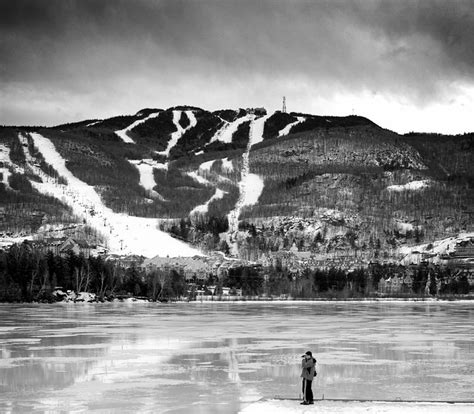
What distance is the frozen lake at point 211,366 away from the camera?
3491 centimetres

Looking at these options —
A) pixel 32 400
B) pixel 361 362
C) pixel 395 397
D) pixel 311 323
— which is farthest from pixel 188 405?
pixel 311 323

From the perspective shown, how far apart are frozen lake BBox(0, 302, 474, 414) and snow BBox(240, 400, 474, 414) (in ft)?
3.01

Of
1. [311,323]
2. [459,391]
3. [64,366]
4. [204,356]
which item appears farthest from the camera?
[311,323]

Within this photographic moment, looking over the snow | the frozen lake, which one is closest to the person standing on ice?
the snow

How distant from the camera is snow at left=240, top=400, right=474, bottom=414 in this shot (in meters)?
30.0

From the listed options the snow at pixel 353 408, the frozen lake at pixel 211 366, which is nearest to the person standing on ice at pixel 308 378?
the snow at pixel 353 408

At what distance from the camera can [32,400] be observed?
34.2 metres

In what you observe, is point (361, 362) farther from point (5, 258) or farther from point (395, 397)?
point (5, 258)

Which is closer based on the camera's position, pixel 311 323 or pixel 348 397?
pixel 348 397

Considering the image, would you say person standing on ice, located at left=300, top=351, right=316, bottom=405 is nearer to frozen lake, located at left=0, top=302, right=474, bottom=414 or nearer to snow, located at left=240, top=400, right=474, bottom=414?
snow, located at left=240, top=400, right=474, bottom=414

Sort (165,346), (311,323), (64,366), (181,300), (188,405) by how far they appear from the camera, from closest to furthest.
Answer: (188,405) < (64,366) < (165,346) < (311,323) < (181,300)

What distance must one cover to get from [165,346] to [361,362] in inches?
567

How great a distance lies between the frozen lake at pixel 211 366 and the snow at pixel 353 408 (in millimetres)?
918

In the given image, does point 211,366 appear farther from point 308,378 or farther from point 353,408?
point 353,408
